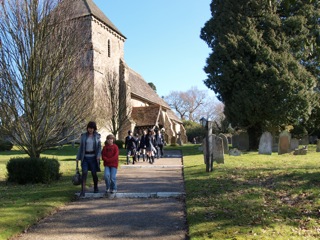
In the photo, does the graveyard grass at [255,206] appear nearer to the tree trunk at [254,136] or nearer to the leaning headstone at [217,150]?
the leaning headstone at [217,150]

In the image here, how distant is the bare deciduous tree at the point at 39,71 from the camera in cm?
1034

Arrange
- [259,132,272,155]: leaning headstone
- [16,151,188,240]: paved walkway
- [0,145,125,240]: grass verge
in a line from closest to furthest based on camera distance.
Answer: [16,151,188,240]: paved walkway → [0,145,125,240]: grass verge → [259,132,272,155]: leaning headstone

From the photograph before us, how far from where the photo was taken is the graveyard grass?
532cm

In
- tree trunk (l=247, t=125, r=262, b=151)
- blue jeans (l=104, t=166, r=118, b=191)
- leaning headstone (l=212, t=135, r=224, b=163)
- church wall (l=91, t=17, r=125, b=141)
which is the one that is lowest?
blue jeans (l=104, t=166, r=118, b=191)

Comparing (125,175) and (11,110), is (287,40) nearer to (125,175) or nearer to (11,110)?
(125,175)

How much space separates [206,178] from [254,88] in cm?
1399

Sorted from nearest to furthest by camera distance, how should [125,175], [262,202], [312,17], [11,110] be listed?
1. [262,202]
2. [11,110]
3. [125,175]
4. [312,17]

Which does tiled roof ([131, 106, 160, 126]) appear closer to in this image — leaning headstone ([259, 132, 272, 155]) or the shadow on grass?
leaning headstone ([259, 132, 272, 155])

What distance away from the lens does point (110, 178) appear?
873cm

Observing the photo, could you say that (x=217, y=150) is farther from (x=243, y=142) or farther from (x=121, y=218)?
(x=243, y=142)

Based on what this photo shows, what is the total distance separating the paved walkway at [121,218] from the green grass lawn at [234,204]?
10.0 inches

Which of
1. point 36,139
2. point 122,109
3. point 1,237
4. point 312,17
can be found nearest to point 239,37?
point 312,17

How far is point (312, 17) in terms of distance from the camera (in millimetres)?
25688

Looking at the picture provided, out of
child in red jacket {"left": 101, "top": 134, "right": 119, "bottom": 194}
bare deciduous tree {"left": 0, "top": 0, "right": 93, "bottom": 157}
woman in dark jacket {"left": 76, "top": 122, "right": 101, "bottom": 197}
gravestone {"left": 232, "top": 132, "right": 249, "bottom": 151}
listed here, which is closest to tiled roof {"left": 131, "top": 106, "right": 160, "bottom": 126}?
gravestone {"left": 232, "top": 132, "right": 249, "bottom": 151}
